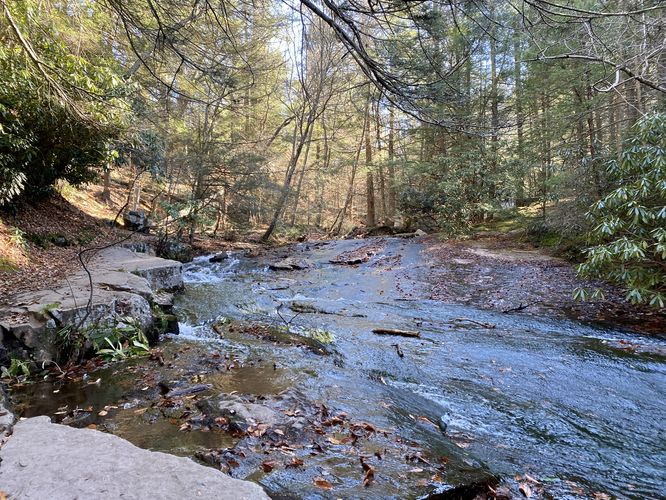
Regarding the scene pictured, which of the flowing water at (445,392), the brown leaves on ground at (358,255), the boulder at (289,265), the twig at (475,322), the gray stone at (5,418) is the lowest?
the flowing water at (445,392)

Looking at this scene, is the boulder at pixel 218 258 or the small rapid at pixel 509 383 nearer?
the small rapid at pixel 509 383

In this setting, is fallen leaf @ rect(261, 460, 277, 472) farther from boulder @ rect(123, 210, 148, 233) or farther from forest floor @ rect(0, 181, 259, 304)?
boulder @ rect(123, 210, 148, 233)

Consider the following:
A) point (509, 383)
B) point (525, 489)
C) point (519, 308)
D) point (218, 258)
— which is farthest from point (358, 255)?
point (525, 489)

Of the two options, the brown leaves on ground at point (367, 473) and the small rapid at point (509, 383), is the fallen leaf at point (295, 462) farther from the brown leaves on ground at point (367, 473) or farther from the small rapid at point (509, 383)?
the small rapid at point (509, 383)

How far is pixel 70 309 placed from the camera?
4.52 meters

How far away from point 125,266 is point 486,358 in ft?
23.3

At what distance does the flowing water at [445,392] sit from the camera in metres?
2.60

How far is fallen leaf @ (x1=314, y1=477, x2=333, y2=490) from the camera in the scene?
2.21m

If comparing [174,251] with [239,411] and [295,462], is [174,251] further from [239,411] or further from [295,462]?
[295,462]

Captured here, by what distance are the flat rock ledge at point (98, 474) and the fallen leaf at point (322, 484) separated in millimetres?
602

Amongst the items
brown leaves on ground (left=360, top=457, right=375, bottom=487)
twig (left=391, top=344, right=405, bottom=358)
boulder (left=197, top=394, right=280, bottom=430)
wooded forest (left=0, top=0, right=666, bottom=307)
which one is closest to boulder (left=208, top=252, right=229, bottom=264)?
wooded forest (left=0, top=0, right=666, bottom=307)

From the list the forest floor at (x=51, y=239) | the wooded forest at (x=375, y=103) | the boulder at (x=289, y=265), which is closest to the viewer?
the wooded forest at (x=375, y=103)

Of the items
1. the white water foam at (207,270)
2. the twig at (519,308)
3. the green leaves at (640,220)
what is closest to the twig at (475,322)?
the twig at (519,308)

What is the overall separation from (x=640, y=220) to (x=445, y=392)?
13.9 feet
